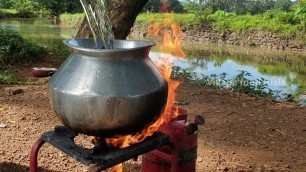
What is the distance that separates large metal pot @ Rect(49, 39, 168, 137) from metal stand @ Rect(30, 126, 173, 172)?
0.28ft

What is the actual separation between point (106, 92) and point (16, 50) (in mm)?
6720

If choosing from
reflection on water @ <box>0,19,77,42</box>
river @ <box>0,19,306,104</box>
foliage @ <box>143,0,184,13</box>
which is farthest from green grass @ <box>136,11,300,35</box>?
reflection on water @ <box>0,19,77,42</box>

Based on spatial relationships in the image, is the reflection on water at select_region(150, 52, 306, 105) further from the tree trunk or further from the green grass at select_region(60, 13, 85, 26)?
the green grass at select_region(60, 13, 85, 26)

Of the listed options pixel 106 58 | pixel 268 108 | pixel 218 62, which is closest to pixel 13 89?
pixel 268 108

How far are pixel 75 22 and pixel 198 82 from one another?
22.3 m

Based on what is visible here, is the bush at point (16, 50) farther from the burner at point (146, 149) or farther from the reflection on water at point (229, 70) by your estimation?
the burner at point (146, 149)

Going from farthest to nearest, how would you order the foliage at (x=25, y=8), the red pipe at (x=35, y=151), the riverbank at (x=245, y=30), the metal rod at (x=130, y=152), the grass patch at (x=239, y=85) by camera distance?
the foliage at (x=25, y=8) < the riverbank at (x=245, y=30) < the grass patch at (x=239, y=85) < the red pipe at (x=35, y=151) < the metal rod at (x=130, y=152)

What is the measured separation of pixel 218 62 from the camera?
44.0 feet

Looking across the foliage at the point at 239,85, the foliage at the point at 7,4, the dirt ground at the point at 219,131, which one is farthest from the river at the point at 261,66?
the foliage at the point at 7,4

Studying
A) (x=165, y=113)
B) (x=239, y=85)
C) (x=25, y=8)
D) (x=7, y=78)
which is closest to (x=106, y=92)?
(x=165, y=113)

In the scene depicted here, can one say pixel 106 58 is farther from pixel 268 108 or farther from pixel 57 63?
pixel 57 63

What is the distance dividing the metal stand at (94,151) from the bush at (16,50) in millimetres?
5854

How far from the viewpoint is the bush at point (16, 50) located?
7.36 m

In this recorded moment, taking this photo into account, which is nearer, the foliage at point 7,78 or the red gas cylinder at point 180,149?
the red gas cylinder at point 180,149
